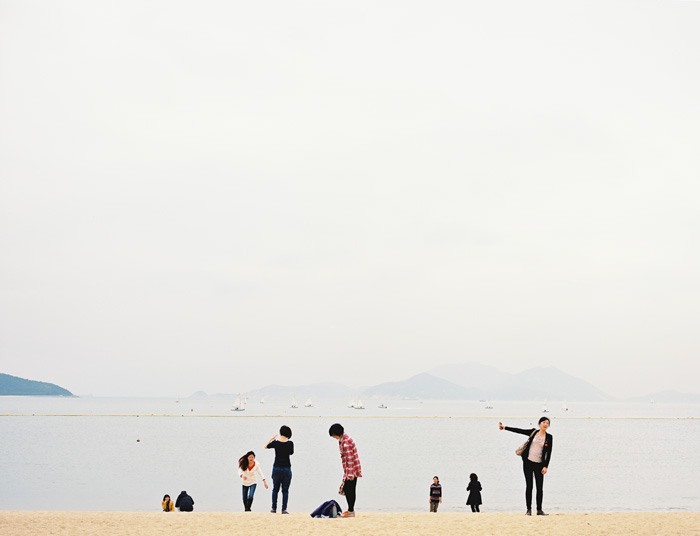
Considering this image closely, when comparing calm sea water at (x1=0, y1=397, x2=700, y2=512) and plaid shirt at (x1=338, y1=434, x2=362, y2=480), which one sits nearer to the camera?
plaid shirt at (x1=338, y1=434, x2=362, y2=480)

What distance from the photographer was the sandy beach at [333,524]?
13914mm

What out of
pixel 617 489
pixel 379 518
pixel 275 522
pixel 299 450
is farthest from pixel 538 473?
pixel 299 450

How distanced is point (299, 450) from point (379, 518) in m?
66.7

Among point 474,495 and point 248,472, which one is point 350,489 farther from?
point 474,495

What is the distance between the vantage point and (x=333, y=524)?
1467 cm

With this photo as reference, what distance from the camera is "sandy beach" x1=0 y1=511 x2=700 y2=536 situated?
13.9 metres

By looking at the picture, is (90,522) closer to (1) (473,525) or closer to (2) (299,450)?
(1) (473,525)

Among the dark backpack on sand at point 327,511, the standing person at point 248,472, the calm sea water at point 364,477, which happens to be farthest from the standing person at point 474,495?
the calm sea water at point 364,477

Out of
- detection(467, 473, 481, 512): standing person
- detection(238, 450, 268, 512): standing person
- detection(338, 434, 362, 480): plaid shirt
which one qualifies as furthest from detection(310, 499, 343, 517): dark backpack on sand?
detection(467, 473, 481, 512): standing person

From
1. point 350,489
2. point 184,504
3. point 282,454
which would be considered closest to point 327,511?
point 350,489

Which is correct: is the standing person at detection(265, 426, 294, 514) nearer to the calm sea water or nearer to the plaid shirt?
the plaid shirt

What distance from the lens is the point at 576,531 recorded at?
13.8 metres

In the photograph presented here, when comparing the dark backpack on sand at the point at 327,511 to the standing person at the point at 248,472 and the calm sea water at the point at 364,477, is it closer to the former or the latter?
the standing person at the point at 248,472

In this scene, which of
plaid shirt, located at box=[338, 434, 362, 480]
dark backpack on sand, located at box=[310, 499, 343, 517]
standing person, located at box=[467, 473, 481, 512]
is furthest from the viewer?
standing person, located at box=[467, 473, 481, 512]
